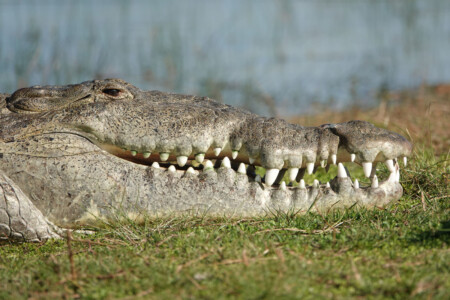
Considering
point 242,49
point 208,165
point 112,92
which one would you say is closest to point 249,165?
point 208,165

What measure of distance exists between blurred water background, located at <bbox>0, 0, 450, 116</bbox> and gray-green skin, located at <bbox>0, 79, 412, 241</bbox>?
5519mm

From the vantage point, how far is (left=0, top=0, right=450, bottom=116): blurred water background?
32.7 ft

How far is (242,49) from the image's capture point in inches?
541

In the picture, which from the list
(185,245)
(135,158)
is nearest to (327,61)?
(135,158)

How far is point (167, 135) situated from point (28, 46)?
21.3 ft

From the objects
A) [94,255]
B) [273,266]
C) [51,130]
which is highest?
[51,130]

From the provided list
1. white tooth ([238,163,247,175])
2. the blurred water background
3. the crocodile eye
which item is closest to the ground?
white tooth ([238,163,247,175])

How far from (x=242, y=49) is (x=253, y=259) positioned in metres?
11.3

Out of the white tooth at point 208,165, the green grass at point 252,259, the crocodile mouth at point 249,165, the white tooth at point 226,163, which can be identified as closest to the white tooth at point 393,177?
the crocodile mouth at point 249,165

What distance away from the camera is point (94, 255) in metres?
3.27

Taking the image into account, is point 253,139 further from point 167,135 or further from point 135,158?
point 135,158

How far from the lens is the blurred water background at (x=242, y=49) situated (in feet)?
32.7

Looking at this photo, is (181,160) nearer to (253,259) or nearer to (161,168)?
(161,168)

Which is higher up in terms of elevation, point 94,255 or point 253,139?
point 253,139
